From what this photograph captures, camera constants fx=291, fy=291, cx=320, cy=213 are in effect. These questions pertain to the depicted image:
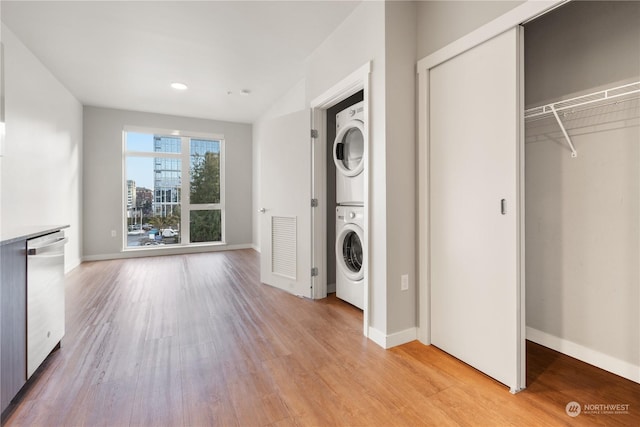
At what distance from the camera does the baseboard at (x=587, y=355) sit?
5.27 feet

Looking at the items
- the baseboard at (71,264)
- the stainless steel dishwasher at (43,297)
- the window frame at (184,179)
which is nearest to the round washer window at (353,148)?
the stainless steel dishwasher at (43,297)

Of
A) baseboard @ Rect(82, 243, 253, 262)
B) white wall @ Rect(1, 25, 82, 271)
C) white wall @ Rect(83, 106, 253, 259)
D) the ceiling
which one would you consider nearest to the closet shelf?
the ceiling

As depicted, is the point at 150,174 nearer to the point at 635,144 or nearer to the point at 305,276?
the point at 305,276

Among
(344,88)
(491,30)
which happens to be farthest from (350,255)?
(491,30)

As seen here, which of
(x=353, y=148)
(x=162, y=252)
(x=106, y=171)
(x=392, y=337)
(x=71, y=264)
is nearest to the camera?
(x=392, y=337)

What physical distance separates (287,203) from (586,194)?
2454mm

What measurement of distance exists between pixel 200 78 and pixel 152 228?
123 inches

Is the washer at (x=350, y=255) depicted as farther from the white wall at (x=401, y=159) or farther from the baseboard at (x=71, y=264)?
the baseboard at (x=71, y=264)

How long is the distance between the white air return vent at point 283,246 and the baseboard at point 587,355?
2139mm

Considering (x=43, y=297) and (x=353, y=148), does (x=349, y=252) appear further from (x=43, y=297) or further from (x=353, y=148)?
(x=43, y=297)

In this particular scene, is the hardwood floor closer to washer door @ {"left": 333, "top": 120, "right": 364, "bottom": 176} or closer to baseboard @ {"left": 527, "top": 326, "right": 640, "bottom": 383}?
baseboard @ {"left": 527, "top": 326, "right": 640, "bottom": 383}

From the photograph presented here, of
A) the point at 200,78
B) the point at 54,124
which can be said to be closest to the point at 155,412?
the point at 200,78

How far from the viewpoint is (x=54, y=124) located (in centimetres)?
370

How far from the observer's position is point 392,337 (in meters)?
1.99
